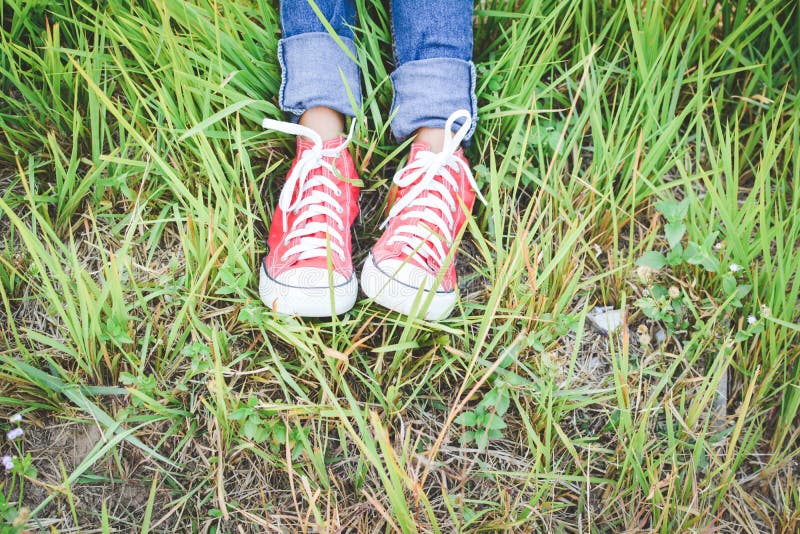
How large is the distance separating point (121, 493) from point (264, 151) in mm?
715

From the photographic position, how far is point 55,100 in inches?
41.6

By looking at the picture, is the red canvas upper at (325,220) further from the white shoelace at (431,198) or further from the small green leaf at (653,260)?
the small green leaf at (653,260)

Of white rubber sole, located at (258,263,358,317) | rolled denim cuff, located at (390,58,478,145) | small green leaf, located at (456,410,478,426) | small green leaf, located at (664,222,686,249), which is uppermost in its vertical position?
rolled denim cuff, located at (390,58,478,145)

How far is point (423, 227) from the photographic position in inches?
39.8

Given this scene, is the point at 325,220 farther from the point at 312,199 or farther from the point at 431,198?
the point at 431,198

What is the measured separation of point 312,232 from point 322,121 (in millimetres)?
236

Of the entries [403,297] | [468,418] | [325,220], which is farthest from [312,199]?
[468,418]

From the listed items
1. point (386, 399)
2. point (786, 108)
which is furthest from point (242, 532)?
point (786, 108)

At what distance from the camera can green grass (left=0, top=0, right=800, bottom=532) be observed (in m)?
0.89

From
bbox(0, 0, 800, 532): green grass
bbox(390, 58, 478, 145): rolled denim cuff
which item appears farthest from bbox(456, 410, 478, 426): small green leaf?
bbox(390, 58, 478, 145): rolled denim cuff

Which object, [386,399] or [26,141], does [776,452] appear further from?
[26,141]

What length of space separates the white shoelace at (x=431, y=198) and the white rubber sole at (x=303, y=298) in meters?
0.15

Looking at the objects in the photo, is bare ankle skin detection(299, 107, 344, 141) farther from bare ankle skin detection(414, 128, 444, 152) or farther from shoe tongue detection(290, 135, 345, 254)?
bare ankle skin detection(414, 128, 444, 152)

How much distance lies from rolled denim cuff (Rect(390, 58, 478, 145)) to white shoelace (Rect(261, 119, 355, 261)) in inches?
5.1
